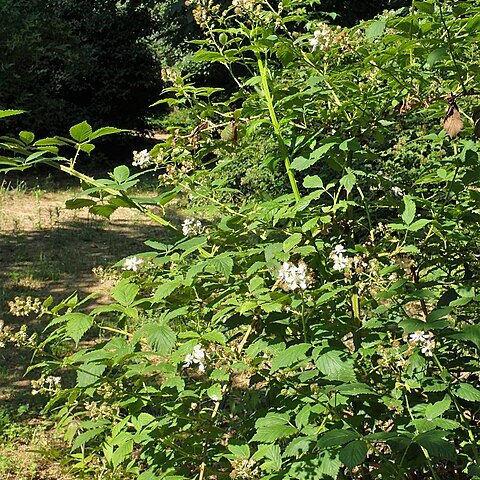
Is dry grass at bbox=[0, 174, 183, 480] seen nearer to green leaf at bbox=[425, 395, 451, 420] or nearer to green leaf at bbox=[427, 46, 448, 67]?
green leaf at bbox=[425, 395, 451, 420]

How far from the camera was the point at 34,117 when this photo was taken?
10.6 m

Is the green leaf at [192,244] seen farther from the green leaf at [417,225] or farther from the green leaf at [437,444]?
the green leaf at [437,444]

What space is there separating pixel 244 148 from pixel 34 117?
9.10 meters

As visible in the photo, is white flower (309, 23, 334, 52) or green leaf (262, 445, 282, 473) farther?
white flower (309, 23, 334, 52)

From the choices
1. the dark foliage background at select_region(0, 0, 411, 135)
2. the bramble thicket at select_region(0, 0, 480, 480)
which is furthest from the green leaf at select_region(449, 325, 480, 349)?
the dark foliage background at select_region(0, 0, 411, 135)

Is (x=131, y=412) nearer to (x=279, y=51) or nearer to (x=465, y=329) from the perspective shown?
(x=465, y=329)

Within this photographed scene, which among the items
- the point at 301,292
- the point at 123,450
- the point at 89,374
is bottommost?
the point at 123,450

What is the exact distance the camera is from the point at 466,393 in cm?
167

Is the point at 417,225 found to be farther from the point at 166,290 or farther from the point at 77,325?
the point at 77,325

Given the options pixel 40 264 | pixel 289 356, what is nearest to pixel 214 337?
pixel 289 356

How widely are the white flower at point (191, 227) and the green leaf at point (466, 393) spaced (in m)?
0.78

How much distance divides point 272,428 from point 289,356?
19 centimetres

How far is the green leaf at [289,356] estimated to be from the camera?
1512 mm

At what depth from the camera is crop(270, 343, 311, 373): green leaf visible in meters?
1.51
